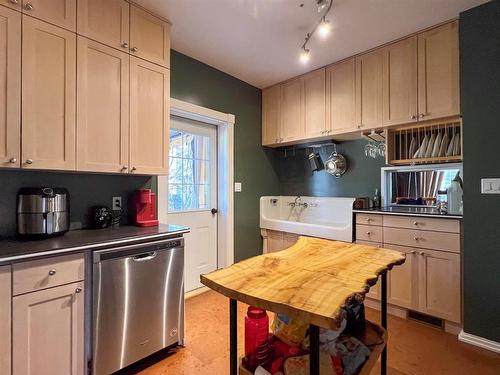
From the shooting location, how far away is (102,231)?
6.20ft

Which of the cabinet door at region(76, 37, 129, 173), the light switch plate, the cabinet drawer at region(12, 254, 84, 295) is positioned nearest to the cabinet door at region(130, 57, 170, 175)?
the cabinet door at region(76, 37, 129, 173)

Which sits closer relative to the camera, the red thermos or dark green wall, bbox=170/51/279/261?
the red thermos

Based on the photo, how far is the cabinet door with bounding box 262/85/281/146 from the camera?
3502 millimetres

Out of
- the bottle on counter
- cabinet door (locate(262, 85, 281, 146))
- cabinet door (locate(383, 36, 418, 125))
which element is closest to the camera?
the bottle on counter

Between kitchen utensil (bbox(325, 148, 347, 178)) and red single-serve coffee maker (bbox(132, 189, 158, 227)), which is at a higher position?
kitchen utensil (bbox(325, 148, 347, 178))

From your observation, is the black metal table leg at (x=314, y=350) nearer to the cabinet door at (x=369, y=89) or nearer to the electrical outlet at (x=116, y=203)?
the electrical outlet at (x=116, y=203)

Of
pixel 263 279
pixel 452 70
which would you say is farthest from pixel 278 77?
pixel 263 279

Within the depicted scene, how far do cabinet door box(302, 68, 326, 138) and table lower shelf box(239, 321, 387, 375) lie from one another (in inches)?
83.3

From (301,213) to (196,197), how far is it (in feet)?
Result: 4.93

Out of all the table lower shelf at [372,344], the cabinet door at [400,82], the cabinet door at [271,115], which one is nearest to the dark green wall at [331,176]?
the cabinet door at [271,115]

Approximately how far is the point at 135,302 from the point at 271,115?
2.75m

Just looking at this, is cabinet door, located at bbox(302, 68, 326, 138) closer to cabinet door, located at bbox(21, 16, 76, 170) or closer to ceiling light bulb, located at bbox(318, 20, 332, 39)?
ceiling light bulb, located at bbox(318, 20, 332, 39)

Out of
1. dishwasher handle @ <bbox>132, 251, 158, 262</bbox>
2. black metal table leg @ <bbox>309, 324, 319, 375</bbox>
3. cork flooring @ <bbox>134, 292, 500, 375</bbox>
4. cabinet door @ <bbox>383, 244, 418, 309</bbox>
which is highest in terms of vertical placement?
dishwasher handle @ <bbox>132, 251, 158, 262</bbox>

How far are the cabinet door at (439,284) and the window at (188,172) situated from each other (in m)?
2.26
